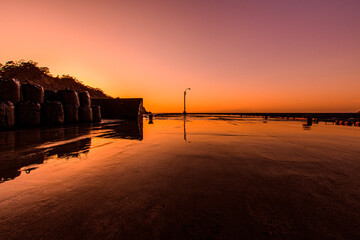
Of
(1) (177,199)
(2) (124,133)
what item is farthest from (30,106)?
(1) (177,199)

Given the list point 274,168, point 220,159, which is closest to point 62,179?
point 220,159

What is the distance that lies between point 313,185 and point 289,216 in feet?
3.97

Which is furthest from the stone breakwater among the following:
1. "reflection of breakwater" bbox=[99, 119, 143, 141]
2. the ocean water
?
the ocean water

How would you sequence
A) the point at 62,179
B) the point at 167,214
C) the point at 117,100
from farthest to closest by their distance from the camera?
1. the point at 117,100
2. the point at 62,179
3. the point at 167,214

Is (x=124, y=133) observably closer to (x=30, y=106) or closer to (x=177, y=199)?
(x=30, y=106)

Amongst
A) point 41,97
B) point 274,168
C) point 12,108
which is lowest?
point 274,168

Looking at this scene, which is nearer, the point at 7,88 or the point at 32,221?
the point at 32,221

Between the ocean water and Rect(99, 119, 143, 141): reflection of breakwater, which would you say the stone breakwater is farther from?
the ocean water

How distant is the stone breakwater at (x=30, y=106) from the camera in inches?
342

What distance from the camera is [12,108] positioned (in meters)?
8.80

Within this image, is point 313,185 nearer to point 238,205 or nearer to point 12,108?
point 238,205

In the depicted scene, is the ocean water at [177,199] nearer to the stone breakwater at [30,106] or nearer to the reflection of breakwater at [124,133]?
the reflection of breakwater at [124,133]

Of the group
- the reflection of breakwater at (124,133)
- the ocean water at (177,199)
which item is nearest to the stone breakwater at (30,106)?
the reflection of breakwater at (124,133)

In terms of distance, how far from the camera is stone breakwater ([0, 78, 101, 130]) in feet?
28.5
